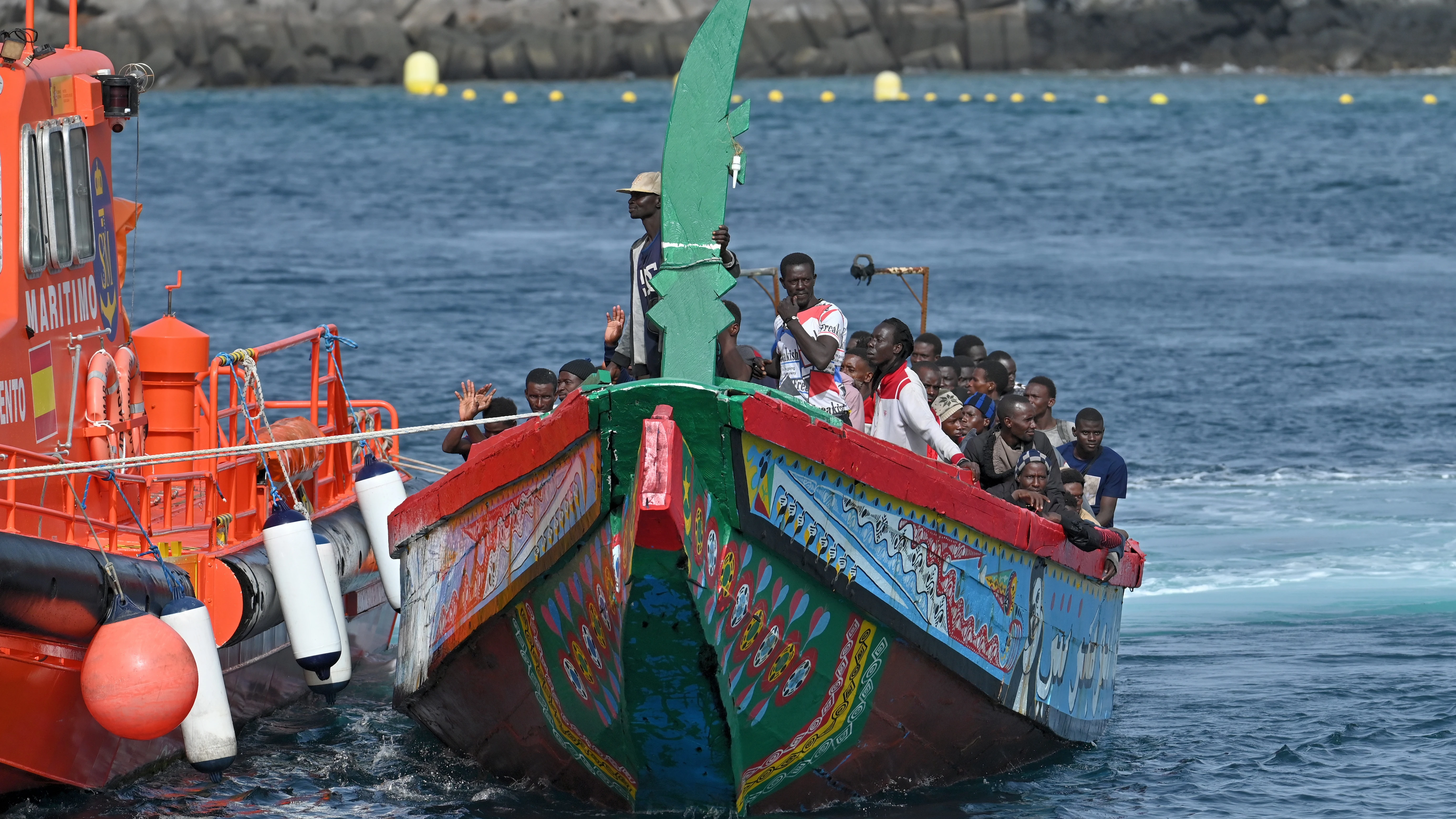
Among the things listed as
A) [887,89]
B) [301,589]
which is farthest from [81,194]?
[887,89]

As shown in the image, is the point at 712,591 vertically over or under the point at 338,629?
over

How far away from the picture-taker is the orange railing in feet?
34.0

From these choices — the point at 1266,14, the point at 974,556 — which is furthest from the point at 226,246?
the point at 1266,14

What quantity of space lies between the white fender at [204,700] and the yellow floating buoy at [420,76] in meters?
74.6

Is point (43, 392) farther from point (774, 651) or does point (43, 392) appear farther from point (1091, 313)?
point (1091, 313)

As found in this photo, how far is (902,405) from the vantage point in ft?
33.3

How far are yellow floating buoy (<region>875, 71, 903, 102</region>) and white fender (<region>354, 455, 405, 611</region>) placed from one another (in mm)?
71138

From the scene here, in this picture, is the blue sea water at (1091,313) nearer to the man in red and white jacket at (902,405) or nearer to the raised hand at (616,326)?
the man in red and white jacket at (902,405)

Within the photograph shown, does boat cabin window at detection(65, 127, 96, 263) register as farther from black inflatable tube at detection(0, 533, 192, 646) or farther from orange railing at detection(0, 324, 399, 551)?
black inflatable tube at detection(0, 533, 192, 646)

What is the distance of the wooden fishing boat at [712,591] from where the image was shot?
8.41 m

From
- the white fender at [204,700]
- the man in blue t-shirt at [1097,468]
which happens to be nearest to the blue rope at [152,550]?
the white fender at [204,700]

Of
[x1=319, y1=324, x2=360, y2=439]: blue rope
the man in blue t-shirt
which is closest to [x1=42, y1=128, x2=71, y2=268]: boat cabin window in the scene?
[x1=319, y1=324, x2=360, y2=439]: blue rope

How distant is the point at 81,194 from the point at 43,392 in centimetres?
127

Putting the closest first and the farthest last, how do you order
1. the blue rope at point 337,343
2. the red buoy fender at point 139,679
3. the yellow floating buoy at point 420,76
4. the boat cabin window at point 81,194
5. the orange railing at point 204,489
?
the red buoy fender at point 139,679 → the orange railing at point 204,489 → the boat cabin window at point 81,194 → the blue rope at point 337,343 → the yellow floating buoy at point 420,76
